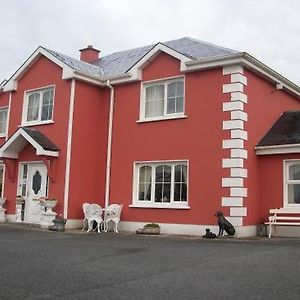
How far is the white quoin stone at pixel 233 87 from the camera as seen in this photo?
1544 cm

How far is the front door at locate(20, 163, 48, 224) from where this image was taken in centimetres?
1852

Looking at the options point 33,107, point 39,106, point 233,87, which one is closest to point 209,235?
point 233,87

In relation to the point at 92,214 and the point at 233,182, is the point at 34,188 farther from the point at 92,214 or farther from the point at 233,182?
the point at 233,182

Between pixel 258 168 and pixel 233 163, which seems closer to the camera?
pixel 233 163

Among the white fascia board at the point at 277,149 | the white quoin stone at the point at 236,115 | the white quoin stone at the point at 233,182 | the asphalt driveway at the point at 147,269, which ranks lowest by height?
the asphalt driveway at the point at 147,269

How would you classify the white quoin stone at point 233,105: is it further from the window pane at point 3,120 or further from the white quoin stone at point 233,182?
the window pane at point 3,120

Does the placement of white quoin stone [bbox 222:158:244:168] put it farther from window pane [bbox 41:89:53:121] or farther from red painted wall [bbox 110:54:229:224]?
window pane [bbox 41:89:53:121]


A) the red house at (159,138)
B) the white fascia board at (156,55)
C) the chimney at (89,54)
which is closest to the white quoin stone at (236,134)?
the red house at (159,138)

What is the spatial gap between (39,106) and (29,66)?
5.78ft

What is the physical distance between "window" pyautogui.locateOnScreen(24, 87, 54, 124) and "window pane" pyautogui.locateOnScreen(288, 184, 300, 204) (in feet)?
30.1

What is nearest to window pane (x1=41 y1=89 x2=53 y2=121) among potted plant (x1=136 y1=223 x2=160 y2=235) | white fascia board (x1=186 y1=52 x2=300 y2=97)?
white fascia board (x1=186 y1=52 x2=300 y2=97)

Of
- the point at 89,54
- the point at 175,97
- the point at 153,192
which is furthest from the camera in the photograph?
the point at 89,54

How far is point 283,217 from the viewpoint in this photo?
15461mm

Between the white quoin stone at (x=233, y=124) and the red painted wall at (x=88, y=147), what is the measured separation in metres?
5.01
